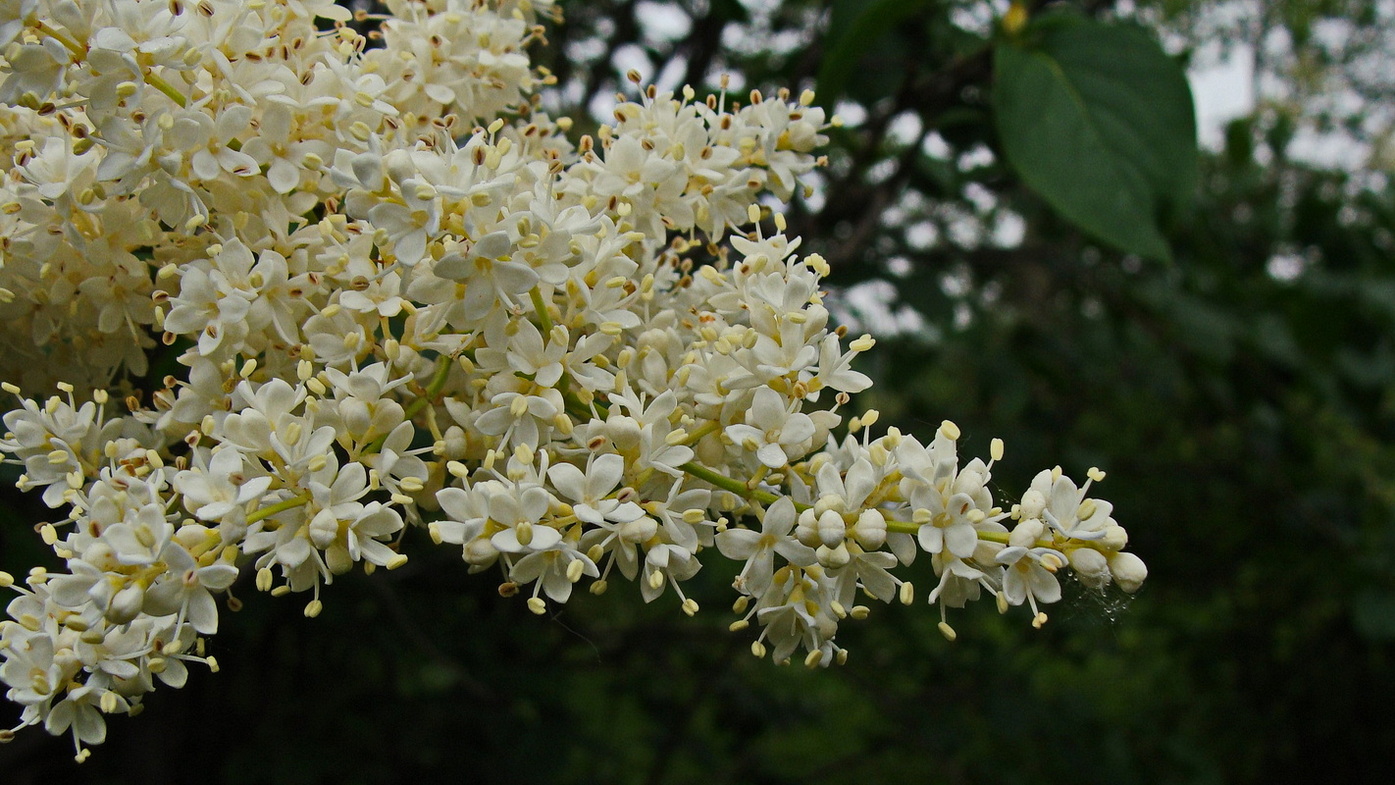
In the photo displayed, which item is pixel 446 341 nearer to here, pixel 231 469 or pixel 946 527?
pixel 231 469

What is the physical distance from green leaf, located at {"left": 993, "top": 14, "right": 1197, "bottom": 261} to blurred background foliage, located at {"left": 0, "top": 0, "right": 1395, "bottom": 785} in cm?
6

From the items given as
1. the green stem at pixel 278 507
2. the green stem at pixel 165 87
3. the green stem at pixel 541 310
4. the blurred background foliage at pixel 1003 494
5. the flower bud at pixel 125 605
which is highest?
the green stem at pixel 165 87

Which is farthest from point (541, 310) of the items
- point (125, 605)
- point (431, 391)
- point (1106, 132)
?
point (1106, 132)

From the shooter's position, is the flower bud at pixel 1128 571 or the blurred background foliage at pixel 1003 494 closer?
the flower bud at pixel 1128 571

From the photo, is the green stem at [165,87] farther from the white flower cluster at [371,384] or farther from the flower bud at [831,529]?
the flower bud at [831,529]

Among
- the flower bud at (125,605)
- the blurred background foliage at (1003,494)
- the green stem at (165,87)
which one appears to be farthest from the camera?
the blurred background foliage at (1003,494)

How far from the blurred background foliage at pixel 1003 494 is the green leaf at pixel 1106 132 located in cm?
6

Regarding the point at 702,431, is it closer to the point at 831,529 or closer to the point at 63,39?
the point at 831,529

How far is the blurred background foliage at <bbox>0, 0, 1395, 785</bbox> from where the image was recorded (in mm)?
1924

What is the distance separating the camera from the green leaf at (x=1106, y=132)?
4.39ft

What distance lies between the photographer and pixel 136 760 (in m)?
1.63

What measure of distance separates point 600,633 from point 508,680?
362 mm

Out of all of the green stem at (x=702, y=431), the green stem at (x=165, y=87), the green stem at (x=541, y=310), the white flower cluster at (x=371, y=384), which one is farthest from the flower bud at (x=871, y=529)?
the green stem at (x=165, y=87)

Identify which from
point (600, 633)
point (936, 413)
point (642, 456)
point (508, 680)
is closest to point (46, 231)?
point (642, 456)
